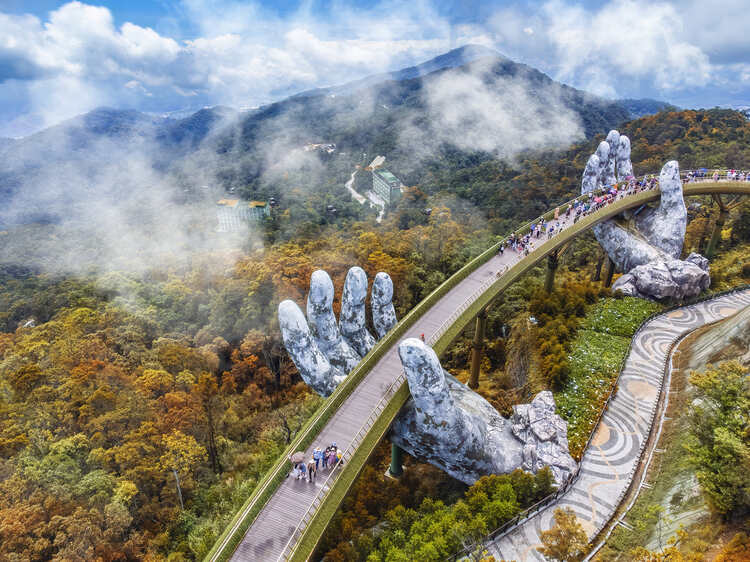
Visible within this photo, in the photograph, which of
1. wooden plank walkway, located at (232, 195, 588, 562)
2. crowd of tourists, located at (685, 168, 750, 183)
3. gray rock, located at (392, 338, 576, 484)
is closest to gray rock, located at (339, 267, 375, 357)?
wooden plank walkway, located at (232, 195, 588, 562)

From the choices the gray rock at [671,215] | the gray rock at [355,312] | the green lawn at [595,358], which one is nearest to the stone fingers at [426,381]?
the gray rock at [355,312]

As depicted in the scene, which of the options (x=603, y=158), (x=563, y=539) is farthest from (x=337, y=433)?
(x=603, y=158)

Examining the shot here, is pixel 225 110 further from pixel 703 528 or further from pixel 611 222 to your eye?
pixel 703 528

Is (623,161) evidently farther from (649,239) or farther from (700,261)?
(700,261)

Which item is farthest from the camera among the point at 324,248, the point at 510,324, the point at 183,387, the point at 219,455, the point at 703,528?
the point at 324,248

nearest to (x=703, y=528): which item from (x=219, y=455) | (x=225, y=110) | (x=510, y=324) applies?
(x=510, y=324)

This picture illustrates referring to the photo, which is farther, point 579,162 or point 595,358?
point 579,162

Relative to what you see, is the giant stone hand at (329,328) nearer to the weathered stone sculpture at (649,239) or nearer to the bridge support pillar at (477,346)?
the bridge support pillar at (477,346)

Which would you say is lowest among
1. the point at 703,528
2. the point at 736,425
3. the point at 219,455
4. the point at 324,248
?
the point at 219,455
